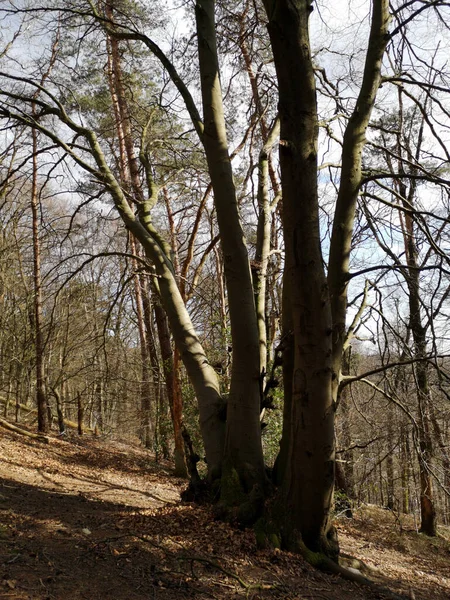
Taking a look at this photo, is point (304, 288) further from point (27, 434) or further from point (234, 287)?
point (27, 434)

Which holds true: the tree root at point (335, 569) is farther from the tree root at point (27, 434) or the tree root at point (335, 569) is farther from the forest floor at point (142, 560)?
the tree root at point (27, 434)

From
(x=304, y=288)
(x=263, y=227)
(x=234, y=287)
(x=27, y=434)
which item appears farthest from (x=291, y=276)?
(x=27, y=434)

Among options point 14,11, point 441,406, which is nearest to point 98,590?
point 14,11

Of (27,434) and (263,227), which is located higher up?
(263,227)

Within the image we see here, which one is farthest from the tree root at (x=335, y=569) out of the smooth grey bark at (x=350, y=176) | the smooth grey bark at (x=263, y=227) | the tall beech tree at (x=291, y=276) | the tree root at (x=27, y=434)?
the tree root at (x=27, y=434)


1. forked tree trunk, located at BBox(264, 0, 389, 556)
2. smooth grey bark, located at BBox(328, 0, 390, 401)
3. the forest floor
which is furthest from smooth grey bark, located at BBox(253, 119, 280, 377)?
the forest floor

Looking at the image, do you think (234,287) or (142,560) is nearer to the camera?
(142,560)

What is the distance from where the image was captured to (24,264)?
50.1 ft

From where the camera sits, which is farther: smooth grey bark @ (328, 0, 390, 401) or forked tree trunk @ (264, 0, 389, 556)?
smooth grey bark @ (328, 0, 390, 401)

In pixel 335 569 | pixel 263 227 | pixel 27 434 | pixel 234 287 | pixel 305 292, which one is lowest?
pixel 335 569

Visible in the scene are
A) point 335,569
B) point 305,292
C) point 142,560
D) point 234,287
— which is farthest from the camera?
point 234,287

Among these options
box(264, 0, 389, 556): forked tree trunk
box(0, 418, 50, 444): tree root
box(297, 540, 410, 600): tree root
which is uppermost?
box(264, 0, 389, 556): forked tree trunk

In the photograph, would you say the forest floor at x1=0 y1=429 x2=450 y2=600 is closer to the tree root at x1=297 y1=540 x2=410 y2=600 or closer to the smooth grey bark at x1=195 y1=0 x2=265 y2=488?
the tree root at x1=297 y1=540 x2=410 y2=600

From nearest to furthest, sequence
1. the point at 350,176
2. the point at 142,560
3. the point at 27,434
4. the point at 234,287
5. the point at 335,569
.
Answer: the point at 142,560
the point at 335,569
the point at 350,176
the point at 234,287
the point at 27,434
